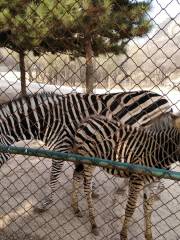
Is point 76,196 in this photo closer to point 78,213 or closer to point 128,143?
point 78,213

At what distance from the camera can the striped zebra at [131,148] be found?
3.66 metres

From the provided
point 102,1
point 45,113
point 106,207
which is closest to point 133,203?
point 106,207

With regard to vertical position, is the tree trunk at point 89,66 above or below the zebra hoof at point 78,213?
above

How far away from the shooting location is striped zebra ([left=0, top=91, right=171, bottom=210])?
4.77m

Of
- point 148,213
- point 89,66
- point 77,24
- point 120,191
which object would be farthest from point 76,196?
point 89,66

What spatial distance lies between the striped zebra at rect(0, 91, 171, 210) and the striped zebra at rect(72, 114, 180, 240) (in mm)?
681

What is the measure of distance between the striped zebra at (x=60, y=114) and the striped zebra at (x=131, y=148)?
68 centimetres

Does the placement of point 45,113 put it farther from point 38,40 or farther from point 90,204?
point 38,40

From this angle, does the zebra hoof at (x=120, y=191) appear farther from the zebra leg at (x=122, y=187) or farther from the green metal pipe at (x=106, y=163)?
the green metal pipe at (x=106, y=163)

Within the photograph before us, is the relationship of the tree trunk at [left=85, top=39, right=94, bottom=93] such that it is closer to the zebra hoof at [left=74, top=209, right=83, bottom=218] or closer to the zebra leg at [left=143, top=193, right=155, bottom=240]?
the zebra hoof at [left=74, top=209, right=83, bottom=218]

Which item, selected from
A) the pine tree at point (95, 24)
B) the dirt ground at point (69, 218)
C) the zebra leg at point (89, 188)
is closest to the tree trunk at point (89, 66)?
the pine tree at point (95, 24)

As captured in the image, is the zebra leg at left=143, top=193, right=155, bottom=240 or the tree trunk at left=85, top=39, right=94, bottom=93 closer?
the zebra leg at left=143, top=193, right=155, bottom=240

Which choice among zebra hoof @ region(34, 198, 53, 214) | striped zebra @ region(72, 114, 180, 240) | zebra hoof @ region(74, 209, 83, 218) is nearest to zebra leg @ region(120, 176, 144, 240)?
striped zebra @ region(72, 114, 180, 240)

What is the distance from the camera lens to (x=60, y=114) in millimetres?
4910
